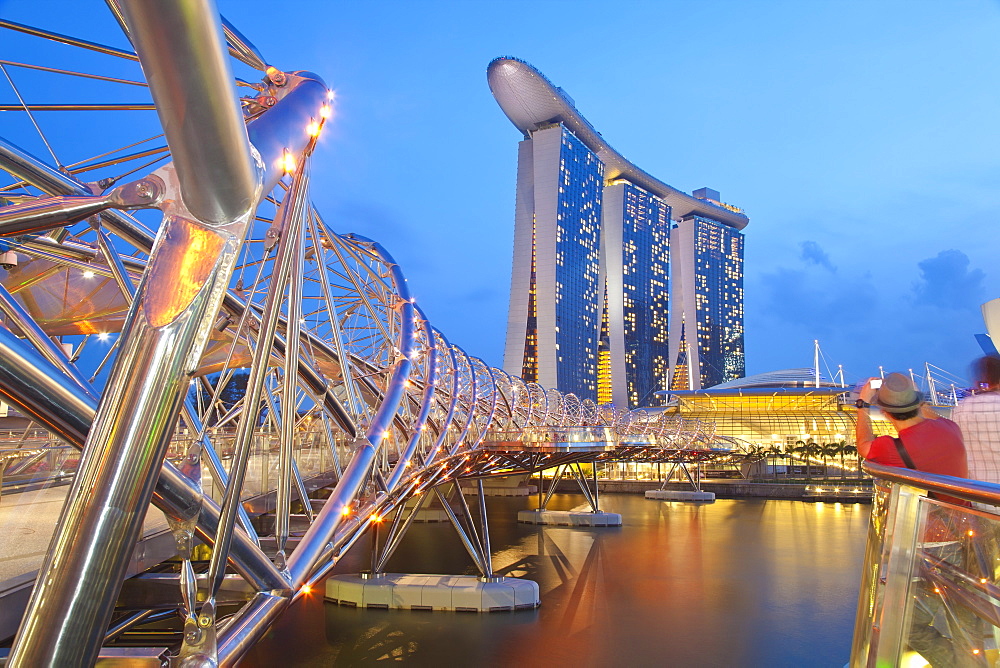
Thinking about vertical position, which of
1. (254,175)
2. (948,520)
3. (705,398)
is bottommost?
→ (948,520)

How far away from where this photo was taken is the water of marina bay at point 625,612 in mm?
15812

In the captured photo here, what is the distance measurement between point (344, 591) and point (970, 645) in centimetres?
2000

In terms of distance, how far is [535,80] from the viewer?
11550 centimetres

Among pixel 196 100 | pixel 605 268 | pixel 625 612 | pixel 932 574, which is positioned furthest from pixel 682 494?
pixel 605 268

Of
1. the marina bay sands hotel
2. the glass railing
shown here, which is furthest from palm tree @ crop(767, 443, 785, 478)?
the glass railing

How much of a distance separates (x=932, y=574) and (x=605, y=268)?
134544 millimetres

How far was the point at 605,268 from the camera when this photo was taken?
135625 mm

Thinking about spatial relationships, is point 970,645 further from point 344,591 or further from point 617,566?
point 617,566

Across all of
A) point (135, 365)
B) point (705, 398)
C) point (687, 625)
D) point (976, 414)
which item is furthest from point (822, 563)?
point (705, 398)

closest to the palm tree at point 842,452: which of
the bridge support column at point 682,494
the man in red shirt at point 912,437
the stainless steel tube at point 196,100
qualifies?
the bridge support column at point 682,494

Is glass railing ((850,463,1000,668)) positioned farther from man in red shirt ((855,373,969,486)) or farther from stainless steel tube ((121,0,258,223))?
stainless steel tube ((121,0,258,223))

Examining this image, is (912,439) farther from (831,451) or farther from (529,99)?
(529,99)

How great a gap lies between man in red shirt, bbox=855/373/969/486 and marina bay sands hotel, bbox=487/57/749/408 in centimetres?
9624

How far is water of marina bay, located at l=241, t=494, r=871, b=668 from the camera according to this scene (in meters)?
15.8
